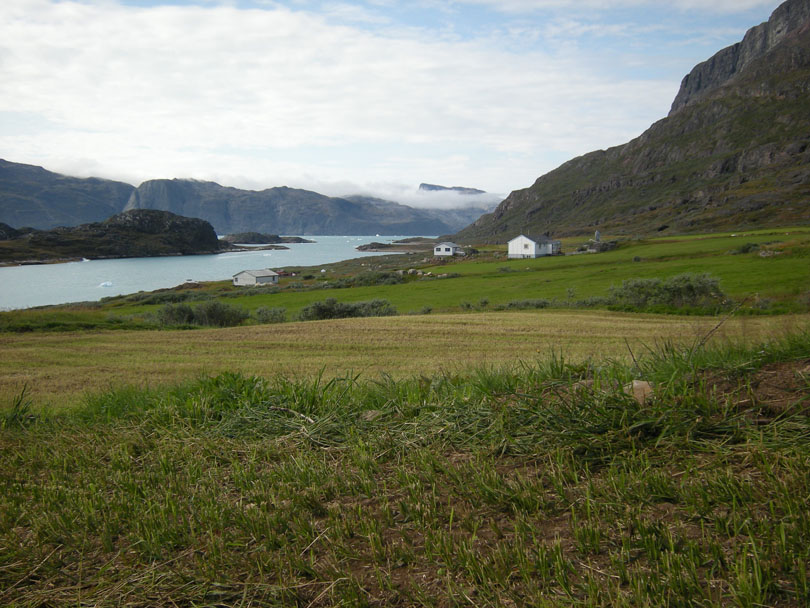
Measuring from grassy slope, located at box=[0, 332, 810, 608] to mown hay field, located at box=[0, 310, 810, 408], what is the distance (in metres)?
5.30

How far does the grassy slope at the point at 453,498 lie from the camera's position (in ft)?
8.16

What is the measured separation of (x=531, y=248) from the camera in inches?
3947

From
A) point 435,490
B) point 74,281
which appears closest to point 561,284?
point 435,490

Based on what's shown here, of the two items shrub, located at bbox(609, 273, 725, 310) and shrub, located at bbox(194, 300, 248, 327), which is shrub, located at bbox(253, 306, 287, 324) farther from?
shrub, located at bbox(609, 273, 725, 310)

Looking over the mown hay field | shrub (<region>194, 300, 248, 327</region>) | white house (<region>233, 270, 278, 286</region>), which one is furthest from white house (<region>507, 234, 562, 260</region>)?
shrub (<region>194, 300, 248, 327</region>)

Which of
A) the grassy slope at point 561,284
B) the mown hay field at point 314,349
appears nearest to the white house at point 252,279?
the grassy slope at point 561,284

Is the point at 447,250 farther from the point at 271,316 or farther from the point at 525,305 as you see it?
the point at 271,316

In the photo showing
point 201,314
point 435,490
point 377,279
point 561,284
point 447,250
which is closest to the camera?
point 435,490

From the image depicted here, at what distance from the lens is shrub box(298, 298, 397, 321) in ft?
136

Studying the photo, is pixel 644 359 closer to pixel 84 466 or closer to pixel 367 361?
pixel 84 466

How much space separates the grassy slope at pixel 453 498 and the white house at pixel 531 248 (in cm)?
9809

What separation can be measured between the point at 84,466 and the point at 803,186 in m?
173

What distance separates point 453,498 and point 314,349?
58.2 ft

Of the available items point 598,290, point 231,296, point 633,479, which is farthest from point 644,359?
point 231,296
